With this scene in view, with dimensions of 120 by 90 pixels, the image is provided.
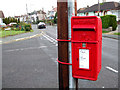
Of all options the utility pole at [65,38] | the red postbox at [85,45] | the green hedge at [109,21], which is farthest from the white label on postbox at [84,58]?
the green hedge at [109,21]

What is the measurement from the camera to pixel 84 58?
2125mm

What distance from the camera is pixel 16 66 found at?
7.15 meters

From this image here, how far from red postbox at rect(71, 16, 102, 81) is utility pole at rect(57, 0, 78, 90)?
0.08 metres

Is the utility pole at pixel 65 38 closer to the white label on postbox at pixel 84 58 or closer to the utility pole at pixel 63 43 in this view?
the utility pole at pixel 63 43

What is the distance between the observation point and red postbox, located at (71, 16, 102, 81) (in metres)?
2.05

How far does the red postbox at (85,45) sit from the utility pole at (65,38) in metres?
0.08

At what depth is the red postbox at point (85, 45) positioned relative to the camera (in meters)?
2.05

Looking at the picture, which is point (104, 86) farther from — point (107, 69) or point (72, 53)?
point (72, 53)

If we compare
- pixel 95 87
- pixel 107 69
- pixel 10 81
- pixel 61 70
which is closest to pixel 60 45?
pixel 61 70

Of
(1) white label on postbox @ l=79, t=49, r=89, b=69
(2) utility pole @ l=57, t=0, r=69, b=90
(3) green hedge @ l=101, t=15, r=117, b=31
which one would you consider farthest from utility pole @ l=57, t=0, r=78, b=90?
(3) green hedge @ l=101, t=15, r=117, b=31

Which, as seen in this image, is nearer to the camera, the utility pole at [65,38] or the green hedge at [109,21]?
the utility pole at [65,38]

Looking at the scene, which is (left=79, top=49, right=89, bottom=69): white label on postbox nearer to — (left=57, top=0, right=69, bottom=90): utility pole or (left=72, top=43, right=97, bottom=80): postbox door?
(left=72, top=43, right=97, bottom=80): postbox door

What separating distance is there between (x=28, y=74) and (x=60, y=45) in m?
4.10

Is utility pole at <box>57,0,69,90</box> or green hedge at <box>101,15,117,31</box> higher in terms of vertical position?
green hedge at <box>101,15,117,31</box>
